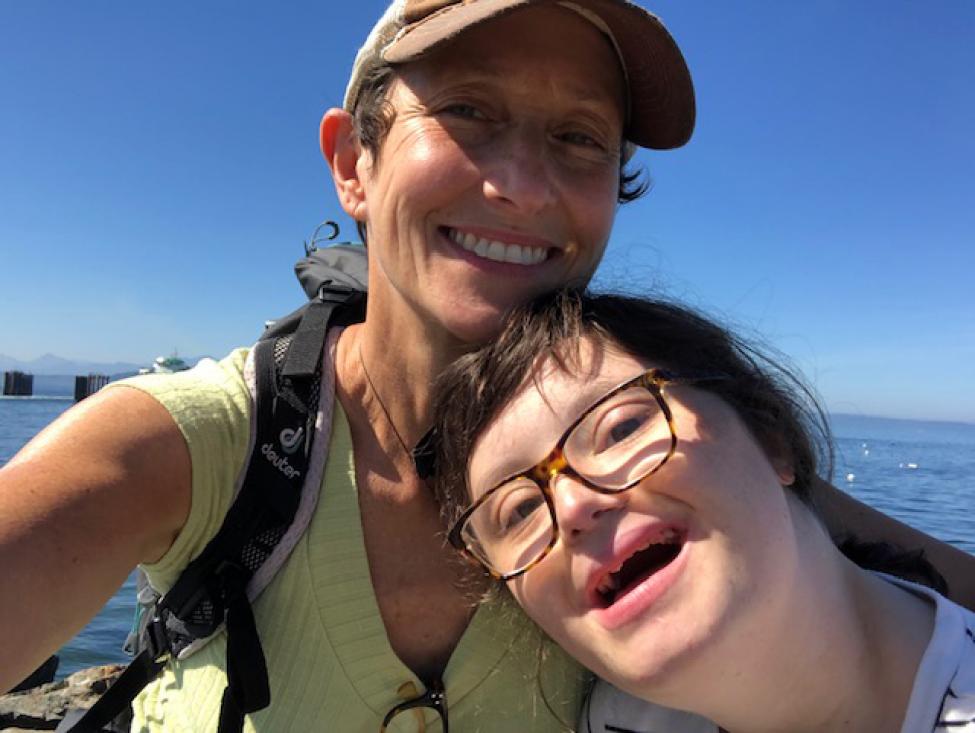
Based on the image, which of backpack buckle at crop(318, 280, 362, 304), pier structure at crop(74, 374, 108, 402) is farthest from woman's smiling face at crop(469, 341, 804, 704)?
pier structure at crop(74, 374, 108, 402)

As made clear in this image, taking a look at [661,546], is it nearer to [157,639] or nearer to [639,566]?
[639,566]

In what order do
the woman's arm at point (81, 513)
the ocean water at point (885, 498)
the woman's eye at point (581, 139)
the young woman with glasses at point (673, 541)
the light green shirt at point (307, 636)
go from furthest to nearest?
the ocean water at point (885, 498) < the woman's eye at point (581, 139) < the light green shirt at point (307, 636) < the young woman with glasses at point (673, 541) < the woman's arm at point (81, 513)

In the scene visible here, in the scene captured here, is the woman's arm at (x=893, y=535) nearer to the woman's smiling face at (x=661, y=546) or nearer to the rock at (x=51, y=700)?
the woman's smiling face at (x=661, y=546)

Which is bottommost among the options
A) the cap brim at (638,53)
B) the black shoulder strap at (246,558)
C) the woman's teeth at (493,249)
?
the black shoulder strap at (246,558)

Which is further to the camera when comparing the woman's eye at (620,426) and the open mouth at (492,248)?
the open mouth at (492,248)

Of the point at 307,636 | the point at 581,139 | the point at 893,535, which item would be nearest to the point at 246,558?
the point at 307,636

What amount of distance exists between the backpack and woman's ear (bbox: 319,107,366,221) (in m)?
0.51

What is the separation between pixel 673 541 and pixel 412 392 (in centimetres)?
100

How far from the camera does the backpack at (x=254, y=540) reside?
5.60 feet

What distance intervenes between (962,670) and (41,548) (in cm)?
202

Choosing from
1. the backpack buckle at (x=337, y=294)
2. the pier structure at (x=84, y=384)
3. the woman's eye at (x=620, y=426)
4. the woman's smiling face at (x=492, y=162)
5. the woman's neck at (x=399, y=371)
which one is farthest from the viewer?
the pier structure at (x=84, y=384)

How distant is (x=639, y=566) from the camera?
1718mm

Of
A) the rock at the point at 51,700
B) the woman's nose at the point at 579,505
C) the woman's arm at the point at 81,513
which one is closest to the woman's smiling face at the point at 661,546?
the woman's nose at the point at 579,505

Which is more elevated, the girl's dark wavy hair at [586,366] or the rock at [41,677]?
the girl's dark wavy hair at [586,366]
